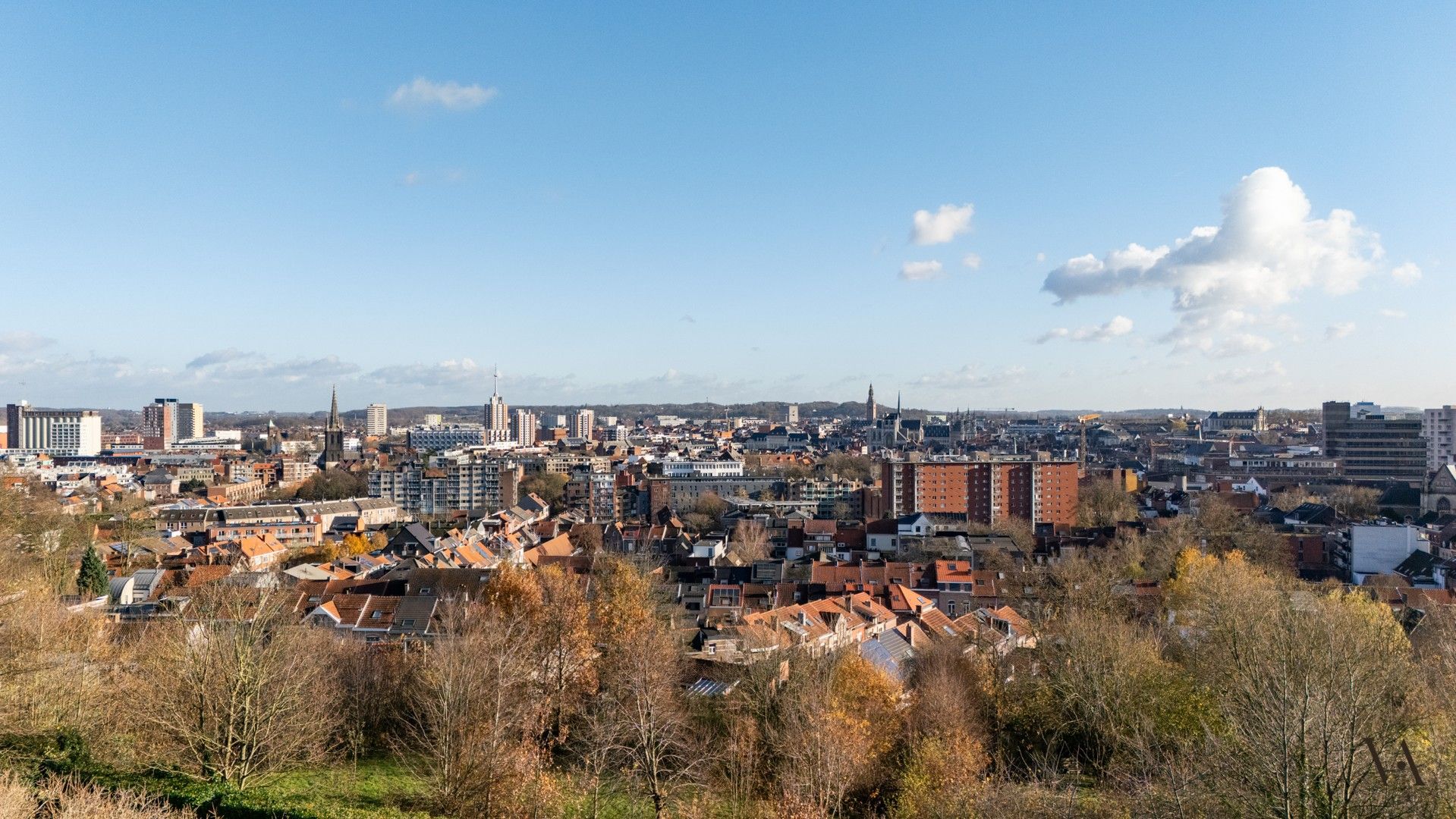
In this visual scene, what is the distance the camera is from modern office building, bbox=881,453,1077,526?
196ft

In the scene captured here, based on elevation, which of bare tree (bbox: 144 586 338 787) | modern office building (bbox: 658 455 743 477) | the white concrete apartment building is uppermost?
the white concrete apartment building

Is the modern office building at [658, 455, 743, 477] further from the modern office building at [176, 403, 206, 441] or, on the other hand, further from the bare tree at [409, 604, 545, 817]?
the modern office building at [176, 403, 206, 441]

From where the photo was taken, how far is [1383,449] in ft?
235

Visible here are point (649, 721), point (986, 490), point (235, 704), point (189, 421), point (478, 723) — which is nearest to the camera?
point (235, 704)

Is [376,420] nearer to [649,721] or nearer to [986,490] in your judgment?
[986,490]

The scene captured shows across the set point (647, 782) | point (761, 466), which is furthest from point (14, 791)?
point (761, 466)

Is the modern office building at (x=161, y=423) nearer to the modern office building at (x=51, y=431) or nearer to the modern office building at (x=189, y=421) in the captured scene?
the modern office building at (x=189, y=421)

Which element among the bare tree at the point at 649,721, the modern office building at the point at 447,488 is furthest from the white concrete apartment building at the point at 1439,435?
the bare tree at the point at 649,721

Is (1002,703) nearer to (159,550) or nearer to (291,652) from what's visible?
(291,652)

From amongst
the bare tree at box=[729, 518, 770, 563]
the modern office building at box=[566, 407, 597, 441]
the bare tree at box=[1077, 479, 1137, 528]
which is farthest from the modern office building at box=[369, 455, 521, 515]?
the modern office building at box=[566, 407, 597, 441]

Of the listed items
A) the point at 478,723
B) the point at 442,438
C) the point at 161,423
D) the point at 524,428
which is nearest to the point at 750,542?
the point at 478,723

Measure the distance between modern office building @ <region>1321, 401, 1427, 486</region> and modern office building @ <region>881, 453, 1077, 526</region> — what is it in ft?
93.4

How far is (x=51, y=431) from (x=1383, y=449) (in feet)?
506

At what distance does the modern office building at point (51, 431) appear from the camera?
12788cm
